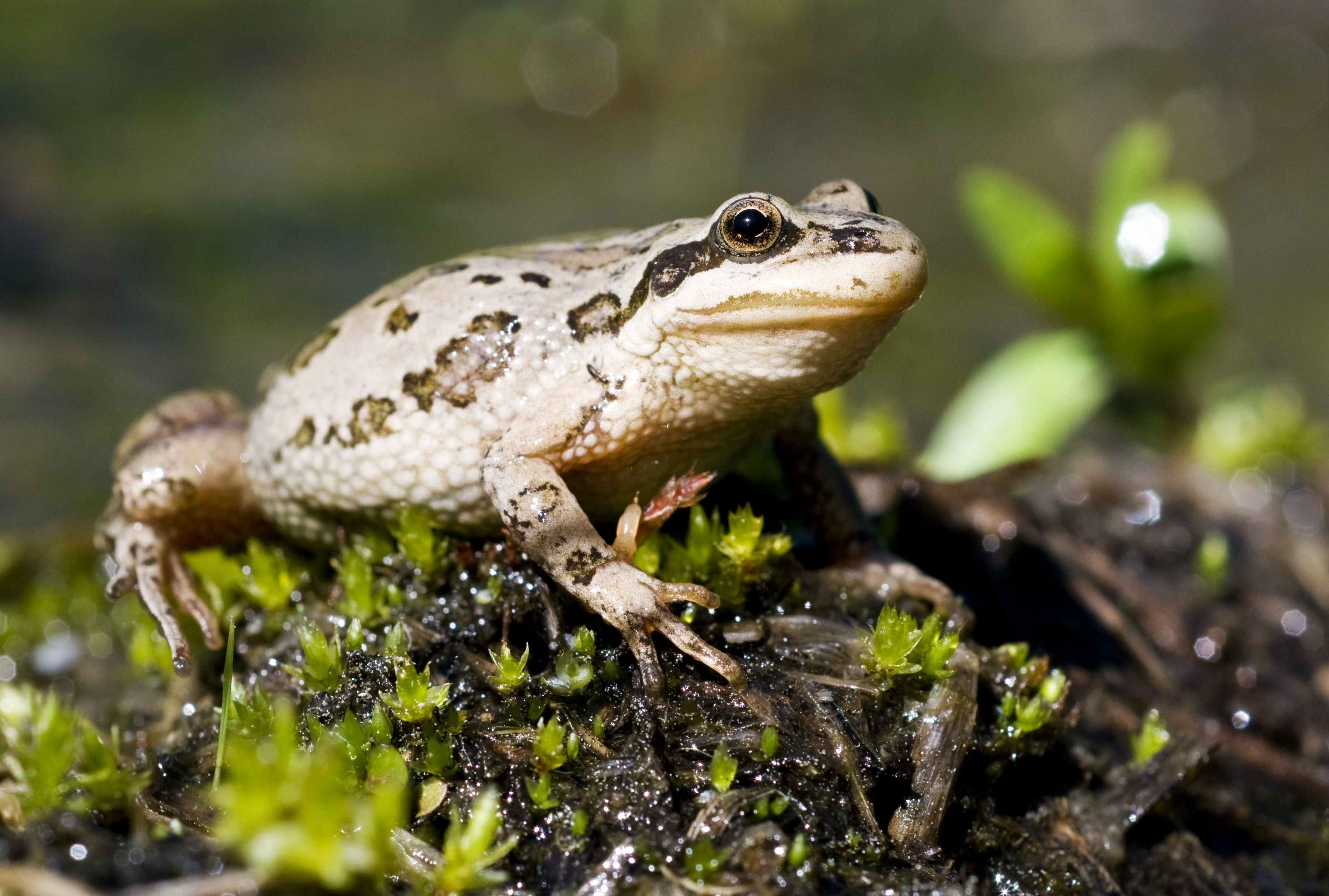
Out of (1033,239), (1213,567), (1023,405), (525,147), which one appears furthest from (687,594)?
(525,147)

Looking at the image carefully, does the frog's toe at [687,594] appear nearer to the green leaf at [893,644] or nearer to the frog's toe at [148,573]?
the green leaf at [893,644]

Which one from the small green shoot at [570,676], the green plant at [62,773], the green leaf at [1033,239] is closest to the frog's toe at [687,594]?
the small green shoot at [570,676]

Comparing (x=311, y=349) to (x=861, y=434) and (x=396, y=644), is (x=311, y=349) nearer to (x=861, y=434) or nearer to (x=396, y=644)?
(x=396, y=644)

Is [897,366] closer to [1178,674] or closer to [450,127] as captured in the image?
[1178,674]

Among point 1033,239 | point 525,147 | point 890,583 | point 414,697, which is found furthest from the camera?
point 525,147

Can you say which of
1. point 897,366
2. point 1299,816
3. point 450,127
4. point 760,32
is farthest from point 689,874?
point 760,32
